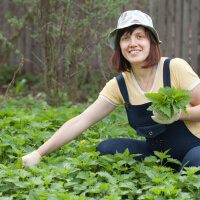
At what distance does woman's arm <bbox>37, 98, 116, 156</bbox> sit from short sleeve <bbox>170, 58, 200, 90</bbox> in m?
0.54

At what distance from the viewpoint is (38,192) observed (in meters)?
2.34

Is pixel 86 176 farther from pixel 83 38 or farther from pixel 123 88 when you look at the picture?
pixel 83 38

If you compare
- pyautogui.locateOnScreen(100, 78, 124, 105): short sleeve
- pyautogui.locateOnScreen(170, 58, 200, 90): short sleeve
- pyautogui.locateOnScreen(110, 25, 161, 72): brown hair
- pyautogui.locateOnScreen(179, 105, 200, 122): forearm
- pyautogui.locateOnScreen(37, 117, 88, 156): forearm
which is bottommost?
pyautogui.locateOnScreen(37, 117, 88, 156): forearm

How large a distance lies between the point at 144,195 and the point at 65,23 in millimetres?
3083

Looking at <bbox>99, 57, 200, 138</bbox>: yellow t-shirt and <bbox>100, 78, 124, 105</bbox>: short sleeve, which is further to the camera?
<bbox>100, 78, 124, 105</bbox>: short sleeve

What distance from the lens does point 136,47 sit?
2906mm

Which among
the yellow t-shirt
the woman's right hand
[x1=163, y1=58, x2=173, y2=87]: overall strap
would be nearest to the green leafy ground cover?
the woman's right hand

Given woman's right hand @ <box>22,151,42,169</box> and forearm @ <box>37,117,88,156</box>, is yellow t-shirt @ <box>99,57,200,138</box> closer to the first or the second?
forearm @ <box>37,117,88,156</box>

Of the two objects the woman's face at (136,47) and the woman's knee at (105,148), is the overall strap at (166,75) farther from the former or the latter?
the woman's knee at (105,148)

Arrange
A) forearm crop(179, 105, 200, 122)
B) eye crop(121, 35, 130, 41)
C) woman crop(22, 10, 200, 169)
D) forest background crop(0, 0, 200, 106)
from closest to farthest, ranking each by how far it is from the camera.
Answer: forearm crop(179, 105, 200, 122) → woman crop(22, 10, 200, 169) → eye crop(121, 35, 130, 41) → forest background crop(0, 0, 200, 106)

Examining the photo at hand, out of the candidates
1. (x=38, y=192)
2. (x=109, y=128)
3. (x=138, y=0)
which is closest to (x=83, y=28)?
(x=138, y=0)

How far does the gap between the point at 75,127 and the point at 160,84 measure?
0.69m

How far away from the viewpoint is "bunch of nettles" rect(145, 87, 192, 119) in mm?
2467

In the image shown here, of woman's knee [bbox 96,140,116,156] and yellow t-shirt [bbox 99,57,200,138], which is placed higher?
yellow t-shirt [bbox 99,57,200,138]
